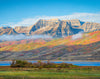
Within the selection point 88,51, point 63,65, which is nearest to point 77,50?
point 88,51

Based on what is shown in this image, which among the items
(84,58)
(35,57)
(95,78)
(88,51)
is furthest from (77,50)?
(95,78)

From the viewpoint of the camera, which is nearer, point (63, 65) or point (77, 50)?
point (63, 65)

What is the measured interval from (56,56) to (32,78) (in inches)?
6293

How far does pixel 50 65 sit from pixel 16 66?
1005cm

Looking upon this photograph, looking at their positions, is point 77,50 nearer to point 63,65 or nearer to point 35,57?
point 35,57

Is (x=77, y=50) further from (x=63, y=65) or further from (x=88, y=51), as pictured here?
(x=63, y=65)

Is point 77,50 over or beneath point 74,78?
over

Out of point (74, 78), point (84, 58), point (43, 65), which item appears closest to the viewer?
point (74, 78)

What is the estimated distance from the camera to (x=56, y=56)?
646ft

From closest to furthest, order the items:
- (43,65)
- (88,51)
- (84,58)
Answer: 1. (43,65)
2. (84,58)
3. (88,51)

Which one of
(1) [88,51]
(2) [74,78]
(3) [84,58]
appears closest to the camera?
(2) [74,78]

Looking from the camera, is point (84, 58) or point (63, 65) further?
point (84, 58)

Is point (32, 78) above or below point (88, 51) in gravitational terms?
below

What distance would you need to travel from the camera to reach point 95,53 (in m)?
181
